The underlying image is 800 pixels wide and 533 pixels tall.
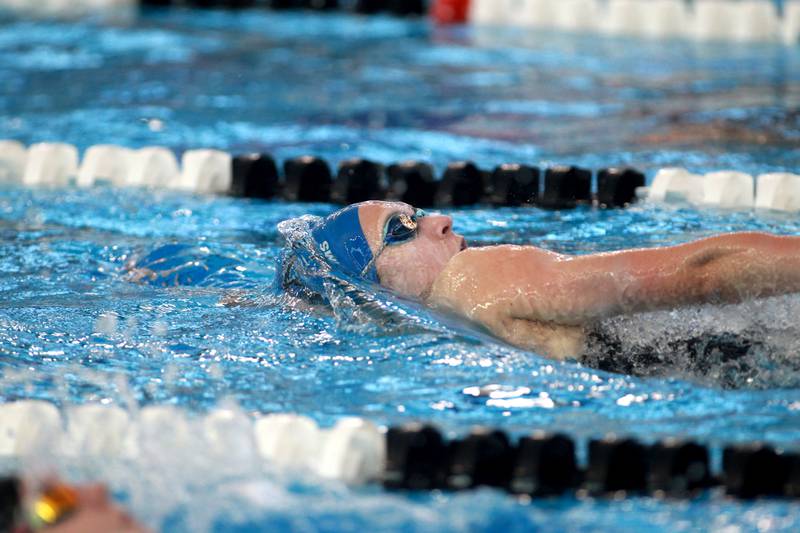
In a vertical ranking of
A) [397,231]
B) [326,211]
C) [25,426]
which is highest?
[397,231]

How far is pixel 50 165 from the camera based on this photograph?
5180mm

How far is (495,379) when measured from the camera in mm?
2836

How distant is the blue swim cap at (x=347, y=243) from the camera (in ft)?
10.4

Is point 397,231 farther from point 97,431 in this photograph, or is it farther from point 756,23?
point 756,23

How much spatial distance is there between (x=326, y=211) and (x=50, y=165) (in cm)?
136

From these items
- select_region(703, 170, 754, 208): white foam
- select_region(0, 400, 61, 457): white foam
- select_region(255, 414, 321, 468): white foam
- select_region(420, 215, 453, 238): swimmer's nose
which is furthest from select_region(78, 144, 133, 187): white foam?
select_region(255, 414, 321, 468): white foam

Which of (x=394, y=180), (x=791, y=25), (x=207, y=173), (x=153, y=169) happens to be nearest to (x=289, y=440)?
(x=394, y=180)

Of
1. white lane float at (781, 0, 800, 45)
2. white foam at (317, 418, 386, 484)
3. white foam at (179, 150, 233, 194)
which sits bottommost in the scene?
white foam at (317, 418, 386, 484)

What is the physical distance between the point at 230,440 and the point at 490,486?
54 centimetres

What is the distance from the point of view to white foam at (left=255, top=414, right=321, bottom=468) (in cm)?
243

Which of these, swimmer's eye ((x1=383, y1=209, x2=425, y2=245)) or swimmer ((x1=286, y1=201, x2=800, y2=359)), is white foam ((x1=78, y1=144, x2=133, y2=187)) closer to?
swimmer ((x1=286, y1=201, x2=800, y2=359))

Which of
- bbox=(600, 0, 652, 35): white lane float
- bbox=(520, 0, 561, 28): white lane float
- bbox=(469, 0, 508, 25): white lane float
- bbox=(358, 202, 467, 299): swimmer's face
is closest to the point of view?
bbox=(358, 202, 467, 299): swimmer's face

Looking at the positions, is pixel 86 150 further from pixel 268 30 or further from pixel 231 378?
pixel 268 30

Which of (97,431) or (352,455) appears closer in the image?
(352,455)
